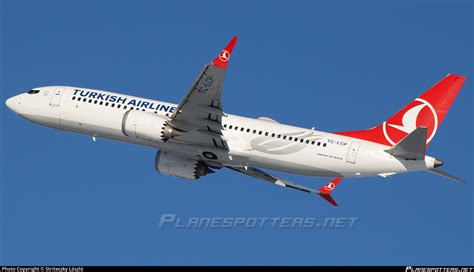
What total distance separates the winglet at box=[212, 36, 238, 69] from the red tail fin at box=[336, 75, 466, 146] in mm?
10533

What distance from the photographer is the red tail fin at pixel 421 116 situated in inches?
2154

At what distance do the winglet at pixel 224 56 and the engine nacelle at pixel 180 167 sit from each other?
10411 mm

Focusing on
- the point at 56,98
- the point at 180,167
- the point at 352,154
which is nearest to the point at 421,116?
the point at 352,154

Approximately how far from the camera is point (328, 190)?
59625 mm

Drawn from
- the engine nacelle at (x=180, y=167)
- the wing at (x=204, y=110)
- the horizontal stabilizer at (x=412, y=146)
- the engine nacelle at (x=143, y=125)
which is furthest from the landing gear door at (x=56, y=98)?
the horizontal stabilizer at (x=412, y=146)

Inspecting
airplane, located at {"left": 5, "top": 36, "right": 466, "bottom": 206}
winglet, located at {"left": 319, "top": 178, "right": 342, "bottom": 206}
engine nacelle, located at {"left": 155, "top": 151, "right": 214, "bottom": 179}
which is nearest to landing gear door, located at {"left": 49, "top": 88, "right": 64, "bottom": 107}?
airplane, located at {"left": 5, "top": 36, "right": 466, "bottom": 206}

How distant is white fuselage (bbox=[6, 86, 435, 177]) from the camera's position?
177 feet

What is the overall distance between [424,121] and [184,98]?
14.9 m

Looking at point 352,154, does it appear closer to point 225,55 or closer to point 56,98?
point 225,55

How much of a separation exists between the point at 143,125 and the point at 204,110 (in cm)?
467

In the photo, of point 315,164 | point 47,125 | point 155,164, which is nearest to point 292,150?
point 315,164

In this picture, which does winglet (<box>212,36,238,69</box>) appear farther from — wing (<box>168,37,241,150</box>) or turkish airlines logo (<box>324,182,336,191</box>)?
turkish airlines logo (<box>324,182,336,191</box>)

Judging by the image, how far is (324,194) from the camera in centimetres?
5969

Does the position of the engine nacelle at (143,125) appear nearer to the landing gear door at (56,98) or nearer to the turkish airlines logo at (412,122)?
the landing gear door at (56,98)
